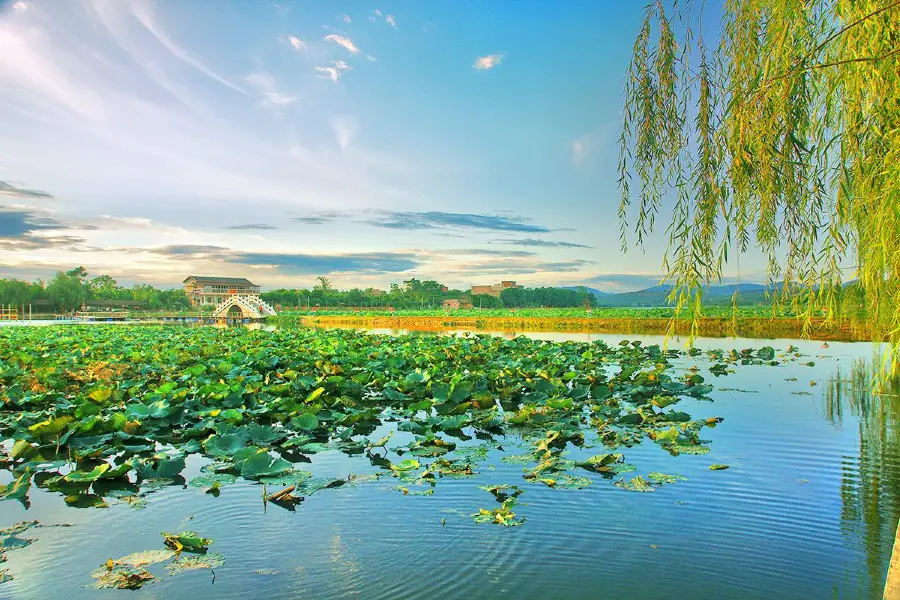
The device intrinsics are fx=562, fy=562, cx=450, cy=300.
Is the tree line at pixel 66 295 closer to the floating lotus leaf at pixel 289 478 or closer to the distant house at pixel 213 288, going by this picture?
the distant house at pixel 213 288

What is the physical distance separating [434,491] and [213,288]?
101213 millimetres

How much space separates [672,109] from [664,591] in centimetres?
270

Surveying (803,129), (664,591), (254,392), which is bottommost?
(664,591)

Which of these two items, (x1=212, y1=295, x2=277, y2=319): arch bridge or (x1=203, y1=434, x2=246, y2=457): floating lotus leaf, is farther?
(x1=212, y1=295, x2=277, y2=319): arch bridge

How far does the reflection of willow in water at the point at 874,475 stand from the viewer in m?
3.57

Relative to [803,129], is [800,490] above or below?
below

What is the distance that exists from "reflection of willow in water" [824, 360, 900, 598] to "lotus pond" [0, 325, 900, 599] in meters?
0.03

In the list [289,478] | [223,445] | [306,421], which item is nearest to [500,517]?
[289,478]

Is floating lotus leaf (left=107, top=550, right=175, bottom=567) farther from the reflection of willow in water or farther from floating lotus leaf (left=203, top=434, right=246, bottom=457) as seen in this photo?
the reflection of willow in water

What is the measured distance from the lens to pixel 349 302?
9275 cm

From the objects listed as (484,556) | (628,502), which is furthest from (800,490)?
(484,556)

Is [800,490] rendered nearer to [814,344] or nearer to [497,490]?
[497,490]

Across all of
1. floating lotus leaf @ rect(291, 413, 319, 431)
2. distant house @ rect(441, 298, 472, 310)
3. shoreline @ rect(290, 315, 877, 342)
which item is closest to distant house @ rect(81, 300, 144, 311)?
distant house @ rect(441, 298, 472, 310)

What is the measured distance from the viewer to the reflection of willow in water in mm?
3570
